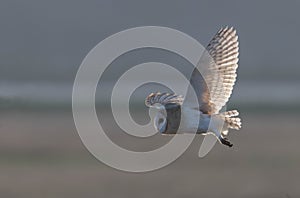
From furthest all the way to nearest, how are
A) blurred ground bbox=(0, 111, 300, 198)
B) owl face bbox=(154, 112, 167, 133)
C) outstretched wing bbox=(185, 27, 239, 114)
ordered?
blurred ground bbox=(0, 111, 300, 198)
outstretched wing bbox=(185, 27, 239, 114)
owl face bbox=(154, 112, 167, 133)

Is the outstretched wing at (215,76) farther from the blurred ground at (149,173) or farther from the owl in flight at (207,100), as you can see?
the blurred ground at (149,173)

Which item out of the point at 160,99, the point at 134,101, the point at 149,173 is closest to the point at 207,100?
the point at 160,99

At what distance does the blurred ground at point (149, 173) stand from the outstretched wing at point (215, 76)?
3660 millimetres

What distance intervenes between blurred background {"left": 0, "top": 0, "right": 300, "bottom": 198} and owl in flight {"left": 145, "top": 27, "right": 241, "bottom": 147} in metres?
3.43

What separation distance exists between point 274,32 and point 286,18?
0.87 metres

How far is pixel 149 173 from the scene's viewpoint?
15.4 m

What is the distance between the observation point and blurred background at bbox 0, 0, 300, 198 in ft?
48.2

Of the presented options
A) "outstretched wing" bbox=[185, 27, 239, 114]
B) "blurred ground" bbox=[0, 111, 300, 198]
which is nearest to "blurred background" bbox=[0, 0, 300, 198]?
"blurred ground" bbox=[0, 111, 300, 198]

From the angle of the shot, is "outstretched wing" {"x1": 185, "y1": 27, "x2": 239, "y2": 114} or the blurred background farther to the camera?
the blurred background

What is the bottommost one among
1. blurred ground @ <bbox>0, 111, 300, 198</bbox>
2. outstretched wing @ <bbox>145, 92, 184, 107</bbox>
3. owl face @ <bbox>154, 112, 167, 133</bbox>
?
owl face @ <bbox>154, 112, 167, 133</bbox>

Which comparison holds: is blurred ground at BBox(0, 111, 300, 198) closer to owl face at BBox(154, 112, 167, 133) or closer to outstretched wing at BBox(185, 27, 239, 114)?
outstretched wing at BBox(185, 27, 239, 114)

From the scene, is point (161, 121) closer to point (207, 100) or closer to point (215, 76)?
point (207, 100)

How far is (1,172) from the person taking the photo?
15.5 meters

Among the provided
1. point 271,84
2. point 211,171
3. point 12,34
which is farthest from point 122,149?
point 12,34
